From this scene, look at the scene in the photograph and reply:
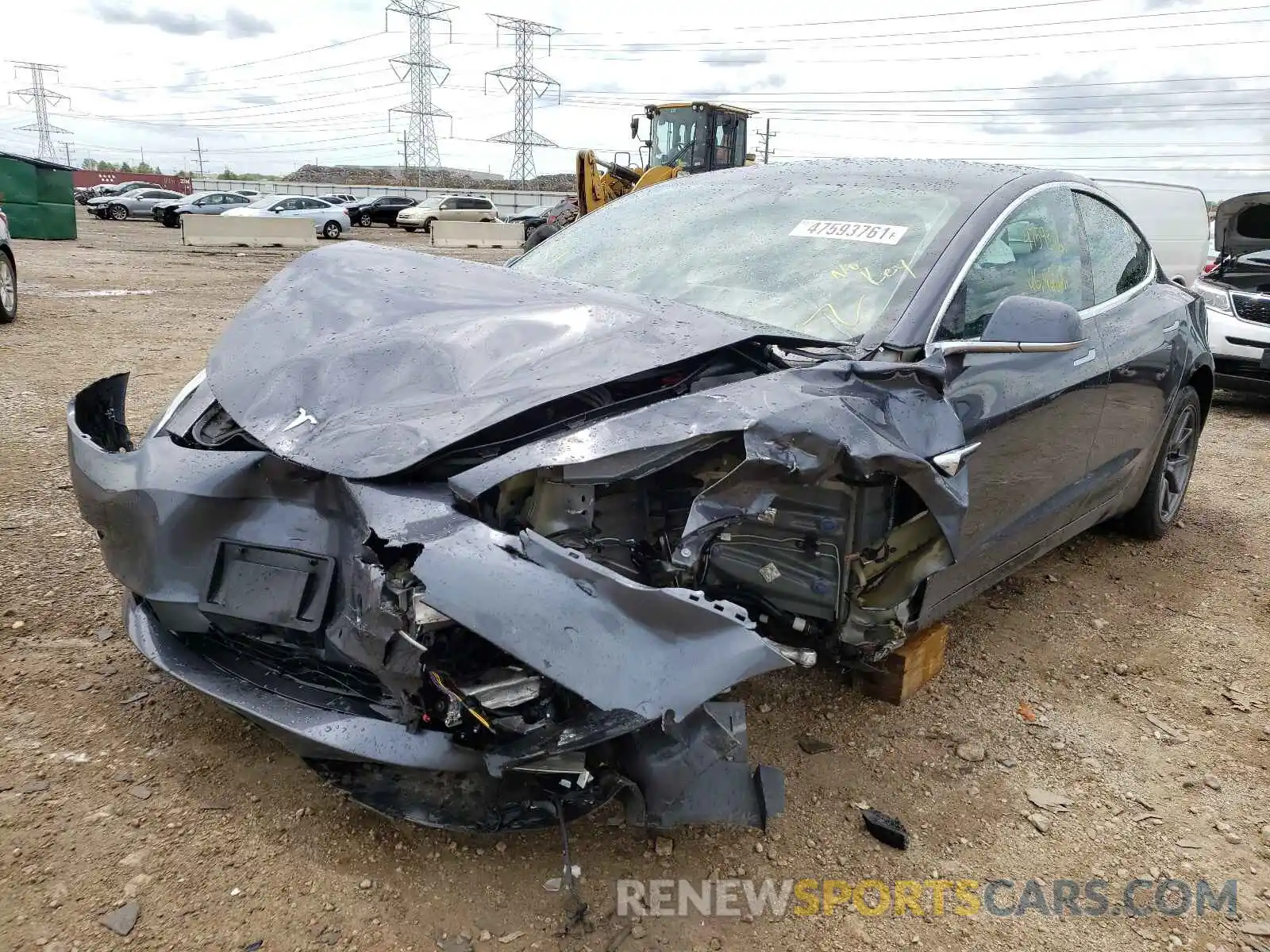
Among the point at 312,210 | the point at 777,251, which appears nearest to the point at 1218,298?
the point at 777,251

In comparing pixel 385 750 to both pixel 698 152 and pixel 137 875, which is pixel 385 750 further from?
pixel 698 152

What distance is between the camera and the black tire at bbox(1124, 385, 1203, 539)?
4250 millimetres

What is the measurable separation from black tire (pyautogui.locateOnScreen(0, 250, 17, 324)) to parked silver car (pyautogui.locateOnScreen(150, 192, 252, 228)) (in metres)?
22.2

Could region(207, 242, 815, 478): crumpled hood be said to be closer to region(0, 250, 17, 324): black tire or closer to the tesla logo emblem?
the tesla logo emblem

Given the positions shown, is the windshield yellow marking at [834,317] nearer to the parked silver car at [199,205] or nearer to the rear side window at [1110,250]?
the rear side window at [1110,250]

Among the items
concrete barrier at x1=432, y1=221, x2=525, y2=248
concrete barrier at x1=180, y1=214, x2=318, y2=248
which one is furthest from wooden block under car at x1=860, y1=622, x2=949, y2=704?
concrete barrier at x1=432, y1=221, x2=525, y2=248

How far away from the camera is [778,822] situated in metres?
2.38

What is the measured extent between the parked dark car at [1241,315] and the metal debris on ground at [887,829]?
238 inches

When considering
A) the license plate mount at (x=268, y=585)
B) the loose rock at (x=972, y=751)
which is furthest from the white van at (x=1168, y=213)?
the license plate mount at (x=268, y=585)

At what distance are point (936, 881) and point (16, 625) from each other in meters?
3.07

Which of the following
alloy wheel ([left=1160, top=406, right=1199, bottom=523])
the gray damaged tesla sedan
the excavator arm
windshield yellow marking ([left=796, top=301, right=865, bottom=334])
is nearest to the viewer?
the gray damaged tesla sedan

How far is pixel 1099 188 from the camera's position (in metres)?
3.82

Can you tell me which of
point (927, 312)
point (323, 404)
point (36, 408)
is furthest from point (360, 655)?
point (36, 408)

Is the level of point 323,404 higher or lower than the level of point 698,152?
lower
